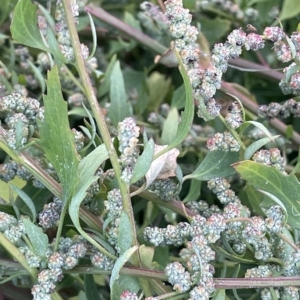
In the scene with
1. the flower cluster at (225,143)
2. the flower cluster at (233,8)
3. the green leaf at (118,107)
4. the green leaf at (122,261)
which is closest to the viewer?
the green leaf at (122,261)

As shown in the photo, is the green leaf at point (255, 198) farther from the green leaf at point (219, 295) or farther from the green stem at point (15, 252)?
the green stem at point (15, 252)

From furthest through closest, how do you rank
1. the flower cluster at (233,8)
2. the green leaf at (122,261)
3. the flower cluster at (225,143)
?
the flower cluster at (233,8) → the flower cluster at (225,143) → the green leaf at (122,261)

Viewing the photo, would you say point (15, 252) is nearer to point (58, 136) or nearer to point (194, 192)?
point (58, 136)

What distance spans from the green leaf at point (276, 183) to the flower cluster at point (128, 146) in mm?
93

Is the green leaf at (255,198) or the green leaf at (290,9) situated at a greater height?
the green leaf at (290,9)

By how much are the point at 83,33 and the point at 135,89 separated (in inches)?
5.2

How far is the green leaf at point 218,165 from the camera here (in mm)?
549

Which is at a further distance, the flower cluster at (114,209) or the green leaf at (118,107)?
the green leaf at (118,107)

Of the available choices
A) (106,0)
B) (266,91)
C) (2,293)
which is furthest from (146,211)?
(106,0)

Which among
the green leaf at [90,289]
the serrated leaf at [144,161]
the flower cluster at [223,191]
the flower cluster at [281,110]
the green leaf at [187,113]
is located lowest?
the green leaf at [90,289]

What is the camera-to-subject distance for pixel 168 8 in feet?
1.61

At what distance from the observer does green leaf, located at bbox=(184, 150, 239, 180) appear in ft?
1.80

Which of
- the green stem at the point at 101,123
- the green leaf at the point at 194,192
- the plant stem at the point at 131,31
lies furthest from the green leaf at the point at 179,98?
the green stem at the point at 101,123

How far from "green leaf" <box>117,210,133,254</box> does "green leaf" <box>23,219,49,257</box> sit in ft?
0.23
